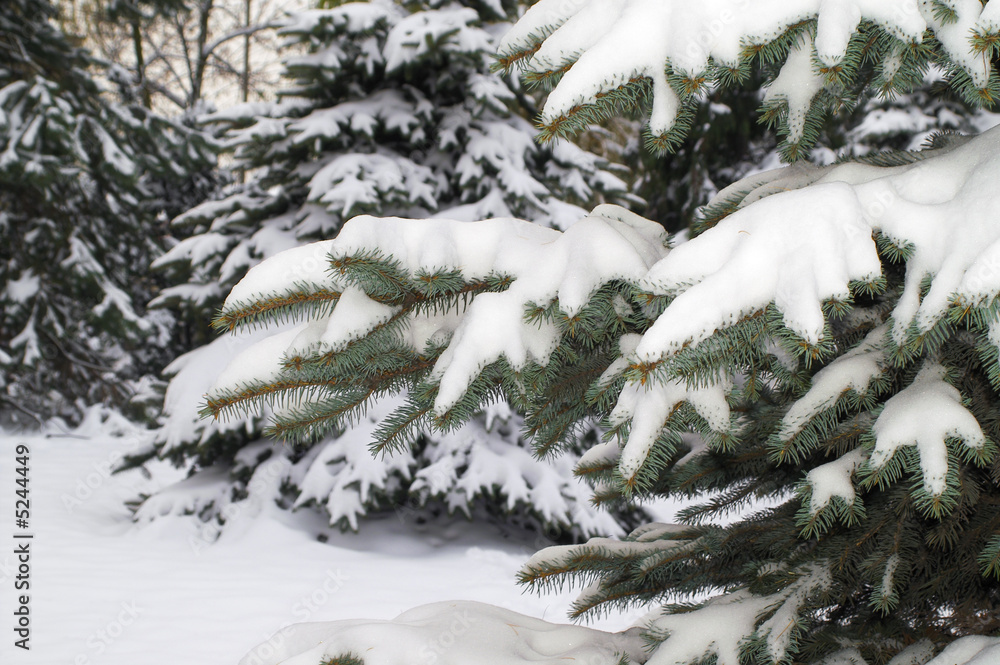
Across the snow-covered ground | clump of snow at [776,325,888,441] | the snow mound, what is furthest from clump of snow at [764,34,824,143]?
the snow-covered ground

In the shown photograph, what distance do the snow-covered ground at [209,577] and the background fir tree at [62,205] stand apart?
3184mm

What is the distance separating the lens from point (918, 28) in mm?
1037

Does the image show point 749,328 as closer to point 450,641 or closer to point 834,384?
point 834,384

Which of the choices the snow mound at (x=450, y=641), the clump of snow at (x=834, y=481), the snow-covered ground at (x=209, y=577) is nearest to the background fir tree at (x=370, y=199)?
the snow-covered ground at (x=209, y=577)

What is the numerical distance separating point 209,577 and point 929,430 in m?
4.30

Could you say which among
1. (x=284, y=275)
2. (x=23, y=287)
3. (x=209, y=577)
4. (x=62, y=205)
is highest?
(x=62, y=205)

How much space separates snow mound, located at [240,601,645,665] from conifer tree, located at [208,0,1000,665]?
0.8 inches

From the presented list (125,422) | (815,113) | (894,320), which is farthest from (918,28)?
(125,422)

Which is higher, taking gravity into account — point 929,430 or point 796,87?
point 796,87

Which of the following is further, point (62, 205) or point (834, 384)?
point (62, 205)

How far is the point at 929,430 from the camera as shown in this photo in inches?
45.1

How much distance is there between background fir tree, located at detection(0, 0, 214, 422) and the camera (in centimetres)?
808

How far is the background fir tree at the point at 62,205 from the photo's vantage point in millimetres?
8078

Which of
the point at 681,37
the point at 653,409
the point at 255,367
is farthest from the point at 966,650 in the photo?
the point at 255,367
